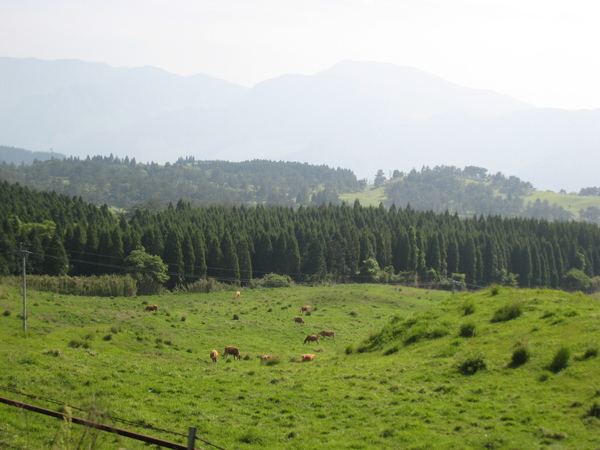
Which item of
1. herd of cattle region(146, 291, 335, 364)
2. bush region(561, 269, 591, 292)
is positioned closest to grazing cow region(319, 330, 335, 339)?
herd of cattle region(146, 291, 335, 364)

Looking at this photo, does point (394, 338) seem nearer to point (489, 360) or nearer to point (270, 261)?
point (489, 360)

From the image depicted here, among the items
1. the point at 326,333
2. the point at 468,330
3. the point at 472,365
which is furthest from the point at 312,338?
the point at 472,365

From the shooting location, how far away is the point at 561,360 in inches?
724

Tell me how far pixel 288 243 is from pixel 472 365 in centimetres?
7731

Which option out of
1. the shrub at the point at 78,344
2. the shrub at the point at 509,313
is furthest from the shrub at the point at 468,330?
the shrub at the point at 78,344

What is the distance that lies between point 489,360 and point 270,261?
77251 mm

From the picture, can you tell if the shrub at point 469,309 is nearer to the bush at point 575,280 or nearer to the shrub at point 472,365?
the shrub at point 472,365

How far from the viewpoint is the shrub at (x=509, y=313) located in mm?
25469

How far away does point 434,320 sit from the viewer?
93.7 ft

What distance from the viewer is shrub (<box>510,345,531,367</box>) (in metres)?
19.6

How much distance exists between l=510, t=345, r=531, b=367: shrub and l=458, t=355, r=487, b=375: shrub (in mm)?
1016

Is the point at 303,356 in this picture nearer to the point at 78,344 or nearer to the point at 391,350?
the point at 391,350

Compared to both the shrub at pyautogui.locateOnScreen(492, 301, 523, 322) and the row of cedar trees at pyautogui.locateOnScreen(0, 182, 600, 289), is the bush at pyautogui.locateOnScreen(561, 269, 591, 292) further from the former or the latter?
the shrub at pyautogui.locateOnScreen(492, 301, 523, 322)

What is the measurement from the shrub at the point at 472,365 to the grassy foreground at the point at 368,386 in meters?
0.04
